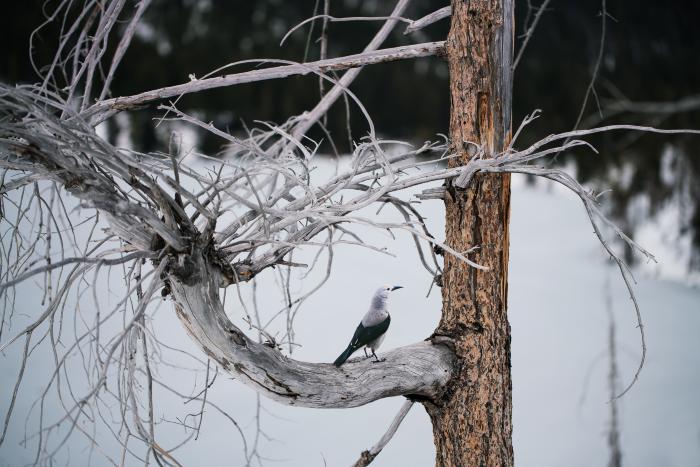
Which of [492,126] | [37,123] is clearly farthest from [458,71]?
[37,123]

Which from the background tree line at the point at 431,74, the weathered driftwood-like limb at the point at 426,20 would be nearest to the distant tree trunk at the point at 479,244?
the weathered driftwood-like limb at the point at 426,20

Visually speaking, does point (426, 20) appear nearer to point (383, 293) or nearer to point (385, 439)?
point (383, 293)

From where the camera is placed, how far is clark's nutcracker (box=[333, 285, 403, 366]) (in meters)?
1.65

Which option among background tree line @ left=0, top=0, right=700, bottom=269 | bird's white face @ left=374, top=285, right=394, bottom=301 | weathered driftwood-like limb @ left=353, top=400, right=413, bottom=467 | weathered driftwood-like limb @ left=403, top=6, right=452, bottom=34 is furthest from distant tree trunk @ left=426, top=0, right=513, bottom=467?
background tree line @ left=0, top=0, right=700, bottom=269

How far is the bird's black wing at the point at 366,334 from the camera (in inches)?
65.8

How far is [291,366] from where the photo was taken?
147cm

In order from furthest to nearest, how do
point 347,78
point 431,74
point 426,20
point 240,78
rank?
point 431,74 → point 347,78 → point 426,20 → point 240,78

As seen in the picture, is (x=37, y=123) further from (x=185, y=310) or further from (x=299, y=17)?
(x=299, y=17)

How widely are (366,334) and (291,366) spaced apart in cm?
29

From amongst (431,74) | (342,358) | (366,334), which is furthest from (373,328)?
(431,74)

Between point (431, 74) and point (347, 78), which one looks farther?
point (431, 74)

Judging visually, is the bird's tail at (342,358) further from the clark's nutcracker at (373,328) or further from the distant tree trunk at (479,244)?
the distant tree trunk at (479,244)

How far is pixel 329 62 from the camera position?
149 cm

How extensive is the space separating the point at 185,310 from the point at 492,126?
797 mm
